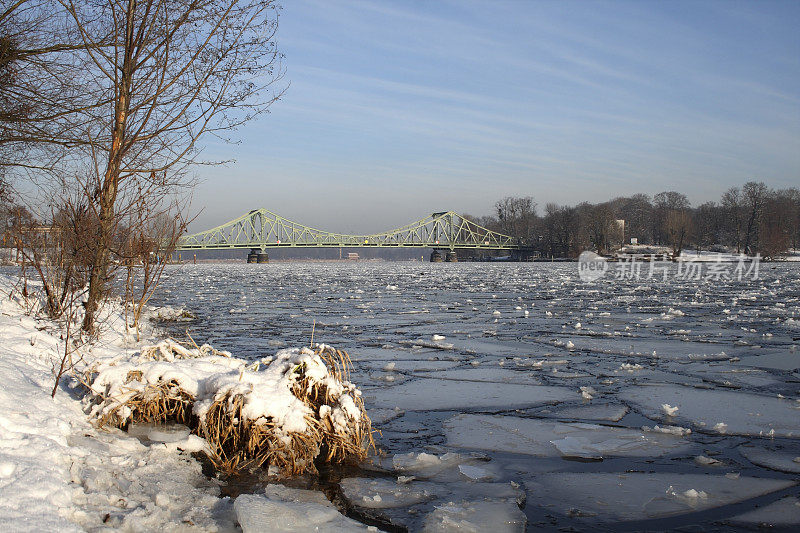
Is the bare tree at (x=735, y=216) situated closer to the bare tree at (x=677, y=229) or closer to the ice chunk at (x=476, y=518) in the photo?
the bare tree at (x=677, y=229)

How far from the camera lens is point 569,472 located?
10.5ft

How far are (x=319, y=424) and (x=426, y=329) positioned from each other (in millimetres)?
5785

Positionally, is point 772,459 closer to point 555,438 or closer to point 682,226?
point 555,438

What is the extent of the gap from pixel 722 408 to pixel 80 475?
4271 millimetres

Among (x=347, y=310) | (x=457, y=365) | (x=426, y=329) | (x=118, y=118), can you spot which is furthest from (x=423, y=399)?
(x=347, y=310)

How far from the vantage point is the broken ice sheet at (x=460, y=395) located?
15.1 feet

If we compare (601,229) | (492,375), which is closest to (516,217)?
(601,229)

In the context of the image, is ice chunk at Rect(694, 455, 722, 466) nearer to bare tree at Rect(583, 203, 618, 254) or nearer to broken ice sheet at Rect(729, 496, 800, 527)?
broken ice sheet at Rect(729, 496, 800, 527)

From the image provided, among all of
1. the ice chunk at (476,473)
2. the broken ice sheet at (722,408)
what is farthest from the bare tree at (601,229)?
the ice chunk at (476,473)

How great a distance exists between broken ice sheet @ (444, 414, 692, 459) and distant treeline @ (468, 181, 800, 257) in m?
63.8

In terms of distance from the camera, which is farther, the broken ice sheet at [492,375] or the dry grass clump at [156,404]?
the broken ice sheet at [492,375]

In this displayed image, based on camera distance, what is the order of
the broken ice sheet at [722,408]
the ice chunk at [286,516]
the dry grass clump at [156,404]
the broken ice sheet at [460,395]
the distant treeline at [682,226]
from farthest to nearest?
the distant treeline at [682,226]
the broken ice sheet at [460,395]
the broken ice sheet at [722,408]
the dry grass clump at [156,404]
the ice chunk at [286,516]

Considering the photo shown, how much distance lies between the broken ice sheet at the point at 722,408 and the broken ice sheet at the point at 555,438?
0.52 metres

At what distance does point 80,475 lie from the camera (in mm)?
2578
